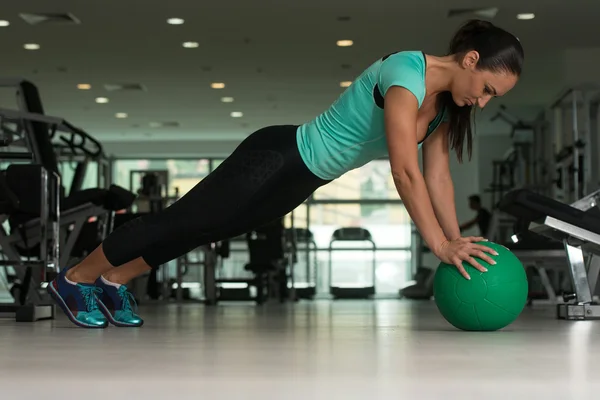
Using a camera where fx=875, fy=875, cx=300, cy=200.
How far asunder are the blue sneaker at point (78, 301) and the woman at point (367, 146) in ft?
1.24

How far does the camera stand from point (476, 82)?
228 cm

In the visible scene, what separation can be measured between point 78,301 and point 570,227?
2046mm

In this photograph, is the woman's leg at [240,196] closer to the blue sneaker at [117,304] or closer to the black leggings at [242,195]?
the black leggings at [242,195]

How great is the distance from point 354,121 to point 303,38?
6.07 metres

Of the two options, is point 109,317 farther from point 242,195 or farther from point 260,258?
point 260,258

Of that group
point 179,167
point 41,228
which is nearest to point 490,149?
point 179,167

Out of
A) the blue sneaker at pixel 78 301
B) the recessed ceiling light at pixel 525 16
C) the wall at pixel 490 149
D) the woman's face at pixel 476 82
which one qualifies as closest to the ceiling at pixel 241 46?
the recessed ceiling light at pixel 525 16

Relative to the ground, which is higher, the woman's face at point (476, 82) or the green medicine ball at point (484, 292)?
the woman's face at point (476, 82)

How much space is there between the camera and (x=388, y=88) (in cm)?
220

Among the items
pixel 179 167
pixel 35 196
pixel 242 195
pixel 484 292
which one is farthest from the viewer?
pixel 179 167

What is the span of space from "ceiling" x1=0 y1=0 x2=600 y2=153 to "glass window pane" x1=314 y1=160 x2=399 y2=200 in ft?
9.60

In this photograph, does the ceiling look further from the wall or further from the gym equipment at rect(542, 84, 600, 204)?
the wall

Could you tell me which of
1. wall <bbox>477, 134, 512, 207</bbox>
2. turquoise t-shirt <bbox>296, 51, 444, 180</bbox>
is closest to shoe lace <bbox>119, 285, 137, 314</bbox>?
turquoise t-shirt <bbox>296, 51, 444, 180</bbox>

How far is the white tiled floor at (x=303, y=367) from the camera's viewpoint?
124cm
